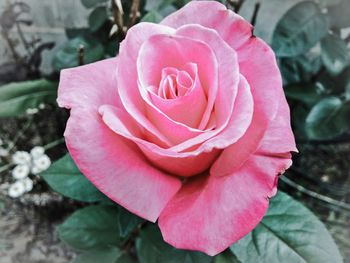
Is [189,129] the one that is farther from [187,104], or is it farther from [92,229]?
[92,229]

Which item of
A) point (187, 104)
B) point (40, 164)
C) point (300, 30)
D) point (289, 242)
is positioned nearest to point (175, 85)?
point (187, 104)

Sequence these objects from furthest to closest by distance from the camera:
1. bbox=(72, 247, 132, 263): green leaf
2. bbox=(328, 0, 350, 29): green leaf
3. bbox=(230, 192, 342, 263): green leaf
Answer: bbox=(328, 0, 350, 29): green leaf, bbox=(72, 247, 132, 263): green leaf, bbox=(230, 192, 342, 263): green leaf

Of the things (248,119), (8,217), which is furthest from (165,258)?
A: (8,217)

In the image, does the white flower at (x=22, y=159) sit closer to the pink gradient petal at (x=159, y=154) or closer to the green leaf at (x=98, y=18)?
the green leaf at (x=98, y=18)

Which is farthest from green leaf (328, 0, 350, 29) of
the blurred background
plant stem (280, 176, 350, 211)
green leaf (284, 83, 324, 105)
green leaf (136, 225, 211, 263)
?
green leaf (136, 225, 211, 263)

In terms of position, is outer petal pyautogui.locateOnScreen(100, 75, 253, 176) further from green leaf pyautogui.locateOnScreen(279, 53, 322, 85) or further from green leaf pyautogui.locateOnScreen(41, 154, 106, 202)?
green leaf pyautogui.locateOnScreen(279, 53, 322, 85)

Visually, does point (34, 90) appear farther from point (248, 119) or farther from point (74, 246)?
point (248, 119)
